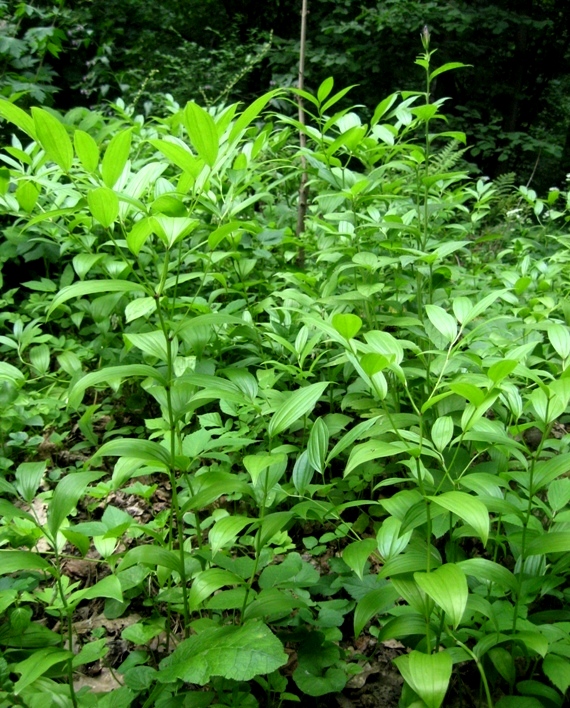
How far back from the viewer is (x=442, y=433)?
3.68 feet

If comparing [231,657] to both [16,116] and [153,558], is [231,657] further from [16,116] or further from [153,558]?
[16,116]

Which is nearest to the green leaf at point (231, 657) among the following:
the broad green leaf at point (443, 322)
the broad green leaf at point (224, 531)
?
the broad green leaf at point (224, 531)

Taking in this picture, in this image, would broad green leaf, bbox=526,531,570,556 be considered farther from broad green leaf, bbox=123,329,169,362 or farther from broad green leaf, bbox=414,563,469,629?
broad green leaf, bbox=123,329,169,362

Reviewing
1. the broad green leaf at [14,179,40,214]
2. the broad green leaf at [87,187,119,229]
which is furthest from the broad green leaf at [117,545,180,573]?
the broad green leaf at [14,179,40,214]

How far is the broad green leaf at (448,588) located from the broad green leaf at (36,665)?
672 mm

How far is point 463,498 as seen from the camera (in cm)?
89

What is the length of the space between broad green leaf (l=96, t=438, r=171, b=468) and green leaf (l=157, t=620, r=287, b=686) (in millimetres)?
336

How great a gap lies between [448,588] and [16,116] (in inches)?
43.2

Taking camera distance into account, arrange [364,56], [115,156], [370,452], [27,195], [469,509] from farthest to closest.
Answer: [364,56] < [27,195] < [115,156] < [370,452] < [469,509]

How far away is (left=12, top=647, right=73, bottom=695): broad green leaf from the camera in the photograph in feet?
3.17

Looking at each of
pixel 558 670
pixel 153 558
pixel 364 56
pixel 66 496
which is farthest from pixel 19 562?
pixel 364 56

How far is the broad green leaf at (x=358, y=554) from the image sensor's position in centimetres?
Answer: 107

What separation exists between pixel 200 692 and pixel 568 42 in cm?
913

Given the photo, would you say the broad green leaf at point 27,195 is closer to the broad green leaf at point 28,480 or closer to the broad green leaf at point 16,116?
the broad green leaf at point 16,116
